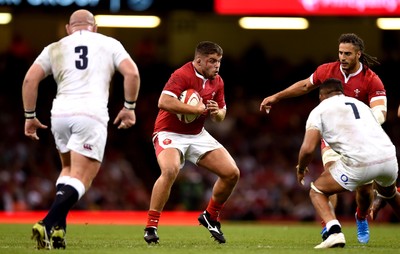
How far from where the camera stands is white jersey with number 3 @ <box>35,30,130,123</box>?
7.94 meters

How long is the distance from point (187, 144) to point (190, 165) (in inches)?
410

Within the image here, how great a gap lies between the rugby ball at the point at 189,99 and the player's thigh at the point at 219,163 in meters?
0.42

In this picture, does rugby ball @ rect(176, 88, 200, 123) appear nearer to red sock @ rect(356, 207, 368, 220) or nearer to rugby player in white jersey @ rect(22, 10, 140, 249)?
rugby player in white jersey @ rect(22, 10, 140, 249)

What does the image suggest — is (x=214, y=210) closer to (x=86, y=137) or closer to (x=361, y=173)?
(x=361, y=173)

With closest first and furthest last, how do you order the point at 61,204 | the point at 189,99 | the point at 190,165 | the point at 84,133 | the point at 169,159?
the point at 61,204 → the point at 84,133 → the point at 169,159 → the point at 189,99 → the point at 190,165

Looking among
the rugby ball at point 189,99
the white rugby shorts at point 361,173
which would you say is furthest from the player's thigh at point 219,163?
the white rugby shorts at point 361,173

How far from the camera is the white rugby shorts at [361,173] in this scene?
8398mm

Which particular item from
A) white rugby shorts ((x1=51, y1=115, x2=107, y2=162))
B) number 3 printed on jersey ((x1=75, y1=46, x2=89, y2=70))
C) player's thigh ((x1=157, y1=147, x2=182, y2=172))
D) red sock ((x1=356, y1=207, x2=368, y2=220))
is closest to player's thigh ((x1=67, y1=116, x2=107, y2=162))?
white rugby shorts ((x1=51, y1=115, x2=107, y2=162))

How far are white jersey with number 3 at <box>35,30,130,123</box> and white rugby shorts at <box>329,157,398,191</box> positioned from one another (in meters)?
2.24

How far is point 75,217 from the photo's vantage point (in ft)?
53.8

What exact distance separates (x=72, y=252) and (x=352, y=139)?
8.99 ft

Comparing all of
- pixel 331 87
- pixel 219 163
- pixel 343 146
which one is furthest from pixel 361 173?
pixel 219 163

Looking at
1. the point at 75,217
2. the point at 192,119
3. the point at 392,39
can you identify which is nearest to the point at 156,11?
the point at 75,217

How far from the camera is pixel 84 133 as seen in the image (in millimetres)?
7855
